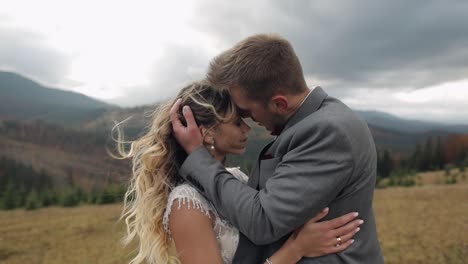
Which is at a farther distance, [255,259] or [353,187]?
[255,259]

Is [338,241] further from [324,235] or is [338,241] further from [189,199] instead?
[189,199]

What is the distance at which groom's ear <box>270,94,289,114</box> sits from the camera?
→ 1877 mm

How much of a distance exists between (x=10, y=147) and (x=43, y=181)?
3189 inches

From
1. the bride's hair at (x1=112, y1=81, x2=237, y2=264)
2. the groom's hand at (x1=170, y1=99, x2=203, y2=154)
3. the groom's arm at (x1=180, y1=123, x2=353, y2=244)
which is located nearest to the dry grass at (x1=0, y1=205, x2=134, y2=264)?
the bride's hair at (x1=112, y1=81, x2=237, y2=264)

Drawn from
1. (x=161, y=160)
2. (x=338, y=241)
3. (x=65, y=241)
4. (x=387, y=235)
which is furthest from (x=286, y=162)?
(x=65, y=241)

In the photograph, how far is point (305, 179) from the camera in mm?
1648

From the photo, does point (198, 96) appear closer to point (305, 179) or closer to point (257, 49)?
point (257, 49)

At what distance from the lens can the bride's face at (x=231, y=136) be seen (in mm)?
2408

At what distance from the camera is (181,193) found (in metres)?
2.26

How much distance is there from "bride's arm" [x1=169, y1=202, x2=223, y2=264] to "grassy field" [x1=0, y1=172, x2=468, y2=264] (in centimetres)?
1048

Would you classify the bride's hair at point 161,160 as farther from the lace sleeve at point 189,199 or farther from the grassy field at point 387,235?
the grassy field at point 387,235

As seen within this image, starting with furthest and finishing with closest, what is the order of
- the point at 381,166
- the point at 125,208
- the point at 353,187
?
1. the point at 381,166
2. the point at 125,208
3. the point at 353,187

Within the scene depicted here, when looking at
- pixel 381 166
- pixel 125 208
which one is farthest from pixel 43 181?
pixel 125 208

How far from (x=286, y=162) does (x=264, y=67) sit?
44 cm
